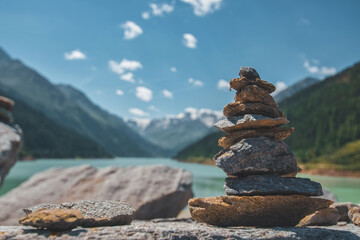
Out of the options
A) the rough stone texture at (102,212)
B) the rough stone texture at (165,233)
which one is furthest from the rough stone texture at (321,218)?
the rough stone texture at (102,212)

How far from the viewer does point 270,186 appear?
26.7ft

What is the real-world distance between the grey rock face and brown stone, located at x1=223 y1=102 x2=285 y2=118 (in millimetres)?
1015

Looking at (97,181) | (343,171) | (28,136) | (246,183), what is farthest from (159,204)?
(28,136)

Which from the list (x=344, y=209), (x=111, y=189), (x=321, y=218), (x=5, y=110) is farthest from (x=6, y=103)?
(x=344, y=209)

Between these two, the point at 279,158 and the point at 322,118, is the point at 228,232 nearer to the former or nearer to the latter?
the point at 279,158

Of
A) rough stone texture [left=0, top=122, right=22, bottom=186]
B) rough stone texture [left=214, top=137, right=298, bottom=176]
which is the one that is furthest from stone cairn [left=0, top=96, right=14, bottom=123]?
rough stone texture [left=214, top=137, right=298, bottom=176]

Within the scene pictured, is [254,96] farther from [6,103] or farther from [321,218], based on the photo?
[6,103]

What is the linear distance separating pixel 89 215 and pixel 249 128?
17.5 ft

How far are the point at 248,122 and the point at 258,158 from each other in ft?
3.69

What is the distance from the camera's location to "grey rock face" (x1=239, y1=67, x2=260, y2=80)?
9547 millimetres

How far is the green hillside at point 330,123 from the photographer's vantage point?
4575 inches

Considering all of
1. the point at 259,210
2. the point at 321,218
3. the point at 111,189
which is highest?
the point at 259,210

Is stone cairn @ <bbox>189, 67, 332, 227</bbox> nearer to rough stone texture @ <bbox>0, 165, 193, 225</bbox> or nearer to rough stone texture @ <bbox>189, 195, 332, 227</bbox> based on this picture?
rough stone texture @ <bbox>189, 195, 332, 227</bbox>

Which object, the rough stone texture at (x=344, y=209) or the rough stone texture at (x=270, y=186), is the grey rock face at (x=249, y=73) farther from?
the rough stone texture at (x=344, y=209)
